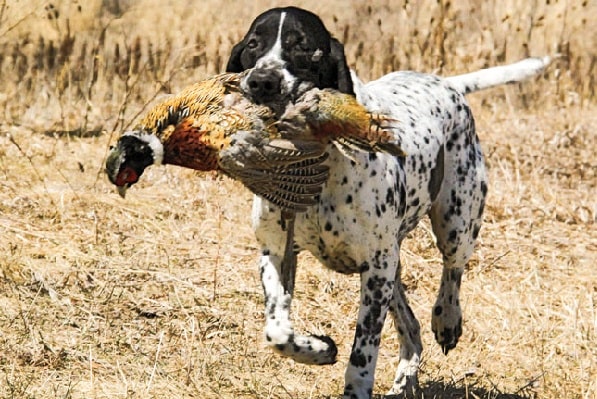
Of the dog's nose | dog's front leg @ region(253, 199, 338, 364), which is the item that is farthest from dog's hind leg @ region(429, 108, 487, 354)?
the dog's nose

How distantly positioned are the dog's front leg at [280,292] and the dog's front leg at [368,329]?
23 centimetres

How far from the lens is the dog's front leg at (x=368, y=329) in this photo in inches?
209

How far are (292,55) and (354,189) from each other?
24.1 inches

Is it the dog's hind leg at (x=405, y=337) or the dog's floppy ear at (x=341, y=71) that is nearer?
the dog's floppy ear at (x=341, y=71)

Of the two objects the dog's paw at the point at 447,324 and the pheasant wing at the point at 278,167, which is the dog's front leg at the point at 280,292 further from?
the dog's paw at the point at 447,324

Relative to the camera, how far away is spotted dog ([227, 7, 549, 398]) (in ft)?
16.3

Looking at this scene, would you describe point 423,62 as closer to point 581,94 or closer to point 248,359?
point 581,94

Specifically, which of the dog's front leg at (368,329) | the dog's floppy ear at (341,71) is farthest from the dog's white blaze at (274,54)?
the dog's front leg at (368,329)

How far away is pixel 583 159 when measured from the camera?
1070cm

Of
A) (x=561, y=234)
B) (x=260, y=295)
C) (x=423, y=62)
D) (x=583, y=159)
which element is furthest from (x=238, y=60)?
(x=423, y=62)

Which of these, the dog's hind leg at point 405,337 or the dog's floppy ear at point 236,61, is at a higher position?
the dog's floppy ear at point 236,61

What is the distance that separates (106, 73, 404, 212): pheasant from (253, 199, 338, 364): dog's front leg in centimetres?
52

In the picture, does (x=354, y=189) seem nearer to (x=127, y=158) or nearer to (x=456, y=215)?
(x=127, y=158)

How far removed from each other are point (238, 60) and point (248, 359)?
1.72 metres
